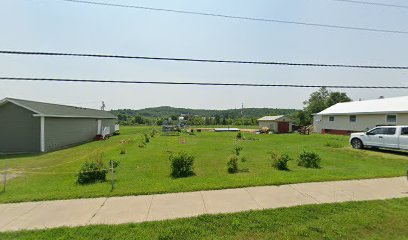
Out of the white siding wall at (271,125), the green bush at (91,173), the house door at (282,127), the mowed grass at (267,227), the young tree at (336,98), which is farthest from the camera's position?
the young tree at (336,98)

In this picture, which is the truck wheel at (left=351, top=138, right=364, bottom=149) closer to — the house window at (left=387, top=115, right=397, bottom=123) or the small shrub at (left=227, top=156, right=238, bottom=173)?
the small shrub at (left=227, top=156, right=238, bottom=173)

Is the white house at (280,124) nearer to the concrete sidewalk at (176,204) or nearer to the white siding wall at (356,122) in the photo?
the white siding wall at (356,122)

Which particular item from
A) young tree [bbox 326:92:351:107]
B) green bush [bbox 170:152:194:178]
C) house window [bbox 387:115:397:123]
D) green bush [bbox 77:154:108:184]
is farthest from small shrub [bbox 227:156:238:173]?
young tree [bbox 326:92:351:107]

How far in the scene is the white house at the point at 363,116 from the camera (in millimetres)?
24125

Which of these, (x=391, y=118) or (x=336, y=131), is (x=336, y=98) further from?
(x=391, y=118)

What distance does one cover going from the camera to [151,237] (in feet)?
14.3

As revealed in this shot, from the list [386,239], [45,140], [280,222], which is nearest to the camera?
[386,239]

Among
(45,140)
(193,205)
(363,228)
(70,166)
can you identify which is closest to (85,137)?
(45,140)

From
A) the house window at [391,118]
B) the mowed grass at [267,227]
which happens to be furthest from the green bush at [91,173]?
the house window at [391,118]

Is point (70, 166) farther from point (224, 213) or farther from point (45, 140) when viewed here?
point (224, 213)

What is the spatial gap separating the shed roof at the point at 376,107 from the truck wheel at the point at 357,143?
39.5ft

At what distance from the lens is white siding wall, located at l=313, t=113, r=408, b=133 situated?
940 inches

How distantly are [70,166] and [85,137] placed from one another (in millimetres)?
15851

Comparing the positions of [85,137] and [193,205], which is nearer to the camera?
[193,205]
